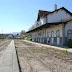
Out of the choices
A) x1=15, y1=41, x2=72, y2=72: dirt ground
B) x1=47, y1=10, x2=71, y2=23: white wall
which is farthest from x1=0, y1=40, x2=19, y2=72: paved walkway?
x1=47, y1=10, x2=71, y2=23: white wall

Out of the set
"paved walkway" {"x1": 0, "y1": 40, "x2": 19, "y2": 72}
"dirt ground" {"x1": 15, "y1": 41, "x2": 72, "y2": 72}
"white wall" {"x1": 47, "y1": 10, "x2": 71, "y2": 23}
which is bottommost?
"dirt ground" {"x1": 15, "y1": 41, "x2": 72, "y2": 72}

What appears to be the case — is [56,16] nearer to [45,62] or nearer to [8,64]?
[45,62]

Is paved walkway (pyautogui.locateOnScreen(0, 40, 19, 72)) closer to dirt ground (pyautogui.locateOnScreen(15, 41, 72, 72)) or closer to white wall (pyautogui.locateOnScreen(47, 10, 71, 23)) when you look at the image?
dirt ground (pyautogui.locateOnScreen(15, 41, 72, 72))

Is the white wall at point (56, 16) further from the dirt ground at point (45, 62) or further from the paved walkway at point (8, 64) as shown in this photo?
the paved walkway at point (8, 64)

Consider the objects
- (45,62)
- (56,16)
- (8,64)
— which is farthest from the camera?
(56,16)

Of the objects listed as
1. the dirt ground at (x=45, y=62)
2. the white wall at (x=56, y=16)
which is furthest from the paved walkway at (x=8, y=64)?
the white wall at (x=56, y=16)

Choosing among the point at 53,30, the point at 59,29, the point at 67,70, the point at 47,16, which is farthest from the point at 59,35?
the point at 67,70

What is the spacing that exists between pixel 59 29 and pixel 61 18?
8317mm

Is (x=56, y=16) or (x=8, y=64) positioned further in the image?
(x=56, y=16)

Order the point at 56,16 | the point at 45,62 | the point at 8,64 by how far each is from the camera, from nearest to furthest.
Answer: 1. the point at 8,64
2. the point at 45,62
3. the point at 56,16

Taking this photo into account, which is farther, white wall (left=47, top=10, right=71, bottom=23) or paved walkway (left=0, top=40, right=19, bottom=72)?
white wall (left=47, top=10, right=71, bottom=23)

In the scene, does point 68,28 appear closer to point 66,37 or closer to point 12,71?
point 66,37

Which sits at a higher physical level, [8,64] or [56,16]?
[56,16]

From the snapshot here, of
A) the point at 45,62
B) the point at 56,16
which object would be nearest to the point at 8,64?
the point at 45,62
